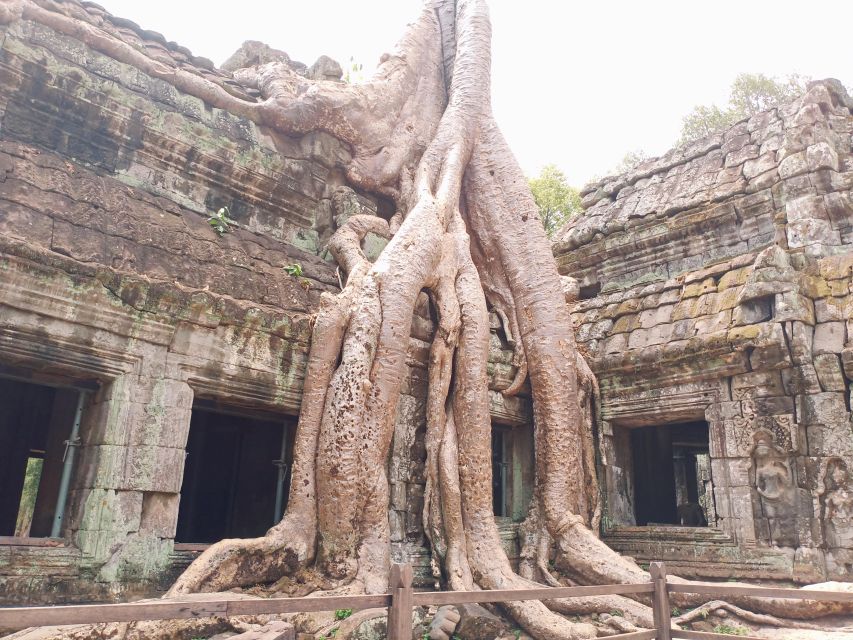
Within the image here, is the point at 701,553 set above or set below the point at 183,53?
below

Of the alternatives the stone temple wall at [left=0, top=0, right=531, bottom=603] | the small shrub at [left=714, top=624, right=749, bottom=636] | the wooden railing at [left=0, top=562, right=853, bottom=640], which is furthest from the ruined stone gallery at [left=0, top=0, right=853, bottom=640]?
the wooden railing at [left=0, top=562, right=853, bottom=640]

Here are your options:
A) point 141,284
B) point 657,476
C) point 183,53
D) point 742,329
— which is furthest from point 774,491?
point 183,53

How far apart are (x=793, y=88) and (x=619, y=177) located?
10765mm

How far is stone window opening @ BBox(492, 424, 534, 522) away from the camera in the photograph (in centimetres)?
591

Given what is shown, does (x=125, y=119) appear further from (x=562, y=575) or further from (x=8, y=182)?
(x=562, y=575)

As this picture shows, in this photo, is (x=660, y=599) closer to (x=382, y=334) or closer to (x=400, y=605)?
(x=400, y=605)

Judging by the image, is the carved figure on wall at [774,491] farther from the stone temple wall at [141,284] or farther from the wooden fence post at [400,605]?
the wooden fence post at [400,605]

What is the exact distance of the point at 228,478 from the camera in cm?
723

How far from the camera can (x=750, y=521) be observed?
17.6 feet

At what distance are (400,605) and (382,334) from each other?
2.35 m

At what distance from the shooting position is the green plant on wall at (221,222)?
504cm

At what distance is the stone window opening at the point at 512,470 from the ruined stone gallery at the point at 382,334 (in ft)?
0.06

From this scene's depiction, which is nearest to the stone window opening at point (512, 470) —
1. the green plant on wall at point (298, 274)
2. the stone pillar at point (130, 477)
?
Answer: the green plant on wall at point (298, 274)

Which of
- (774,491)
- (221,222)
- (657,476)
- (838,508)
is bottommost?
(838,508)
